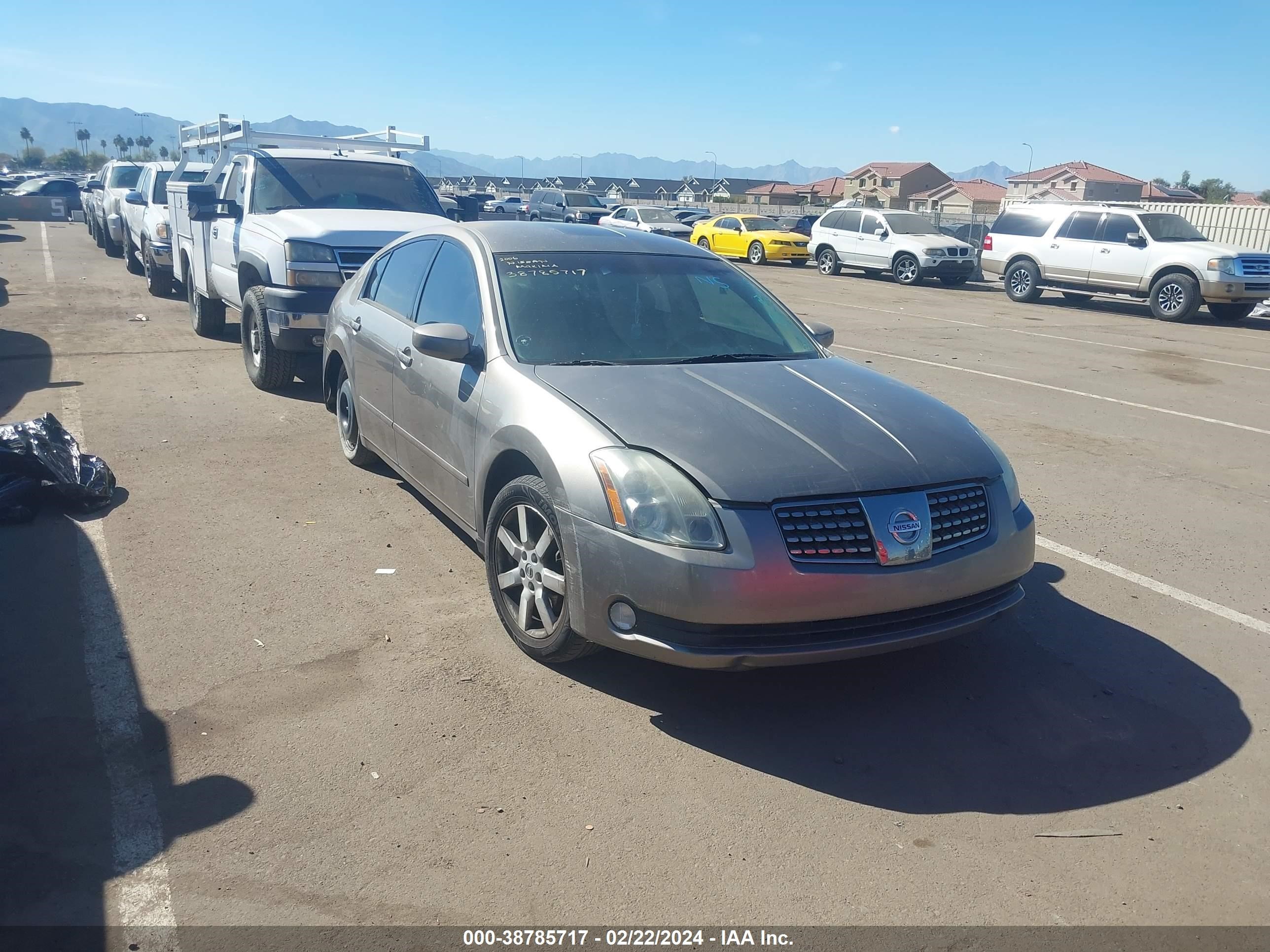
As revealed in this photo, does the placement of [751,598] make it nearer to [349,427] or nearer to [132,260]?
[349,427]

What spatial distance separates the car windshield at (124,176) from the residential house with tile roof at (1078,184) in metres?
45.8

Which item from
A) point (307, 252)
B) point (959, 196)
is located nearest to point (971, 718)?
point (307, 252)

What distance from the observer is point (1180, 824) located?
329cm

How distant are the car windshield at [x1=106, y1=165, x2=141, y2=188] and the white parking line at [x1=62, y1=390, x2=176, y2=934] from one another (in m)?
19.8

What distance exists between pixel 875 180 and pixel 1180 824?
103333 mm

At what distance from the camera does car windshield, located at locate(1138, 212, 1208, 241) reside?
19.2 metres

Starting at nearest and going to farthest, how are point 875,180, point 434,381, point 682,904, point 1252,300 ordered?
point 682,904
point 434,381
point 1252,300
point 875,180

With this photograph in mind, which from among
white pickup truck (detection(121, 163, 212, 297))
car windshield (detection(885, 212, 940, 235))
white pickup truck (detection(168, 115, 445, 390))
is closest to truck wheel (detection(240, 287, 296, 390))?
white pickup truck (detection(168, 115, 445, 390))

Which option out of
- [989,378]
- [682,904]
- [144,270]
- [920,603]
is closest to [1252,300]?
[989,378]

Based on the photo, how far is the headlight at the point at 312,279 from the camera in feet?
27.4

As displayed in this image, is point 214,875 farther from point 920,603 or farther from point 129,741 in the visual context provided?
point 920,603

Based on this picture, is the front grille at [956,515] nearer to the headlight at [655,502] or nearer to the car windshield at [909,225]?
the headlight at [655,502]

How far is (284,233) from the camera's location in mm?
8625

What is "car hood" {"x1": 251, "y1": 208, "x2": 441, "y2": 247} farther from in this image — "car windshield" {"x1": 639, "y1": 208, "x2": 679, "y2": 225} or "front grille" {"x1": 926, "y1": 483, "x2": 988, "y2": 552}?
"car windshield" {"x1": 639, "y1": 208, "x2": 679, "y2": 225}
